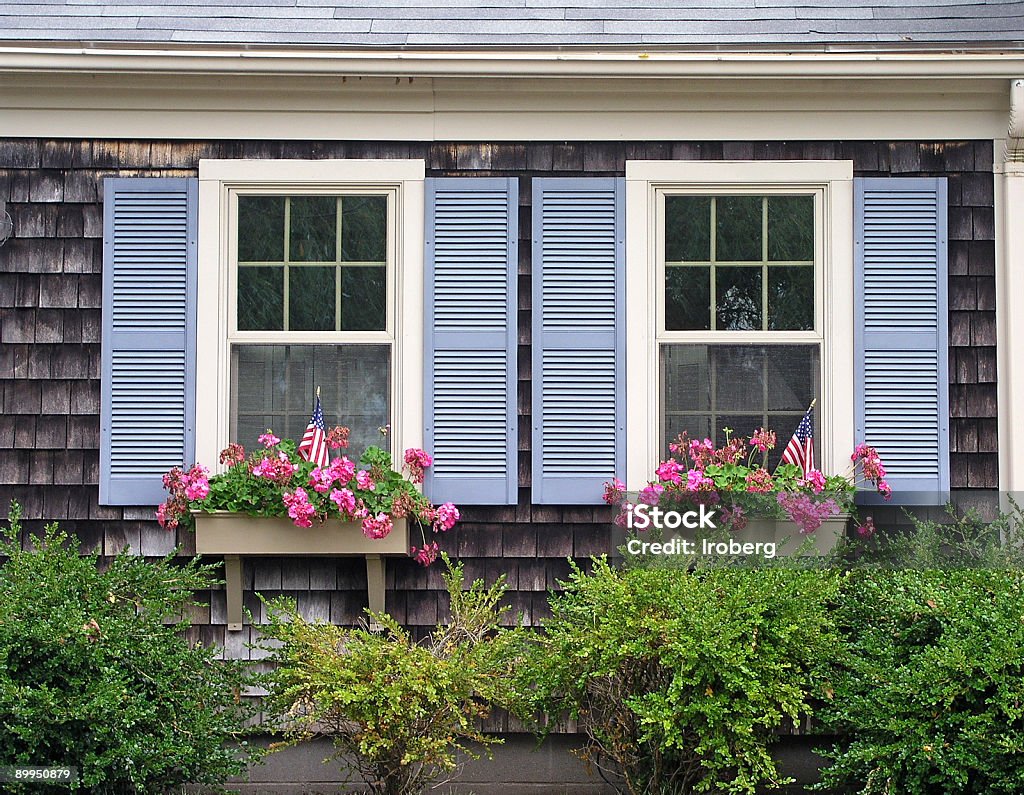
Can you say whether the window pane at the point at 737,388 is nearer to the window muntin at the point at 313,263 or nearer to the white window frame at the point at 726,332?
the white window frame at the point at 726,332

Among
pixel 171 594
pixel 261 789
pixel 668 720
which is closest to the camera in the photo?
pixel 668 720

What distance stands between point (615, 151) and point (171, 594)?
109 inches

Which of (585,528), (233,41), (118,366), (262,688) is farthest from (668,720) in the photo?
(233,41)

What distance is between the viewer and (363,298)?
5871 millimetres

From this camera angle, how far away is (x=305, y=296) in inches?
231

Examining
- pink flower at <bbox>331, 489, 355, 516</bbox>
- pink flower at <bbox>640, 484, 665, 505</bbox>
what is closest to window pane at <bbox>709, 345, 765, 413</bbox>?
pink flower at <bbox>640, 484, 665, 505</bbox>

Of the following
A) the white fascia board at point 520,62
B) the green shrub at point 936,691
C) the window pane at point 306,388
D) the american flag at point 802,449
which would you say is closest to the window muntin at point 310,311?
the window pane at point 306,388

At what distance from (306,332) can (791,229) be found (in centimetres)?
227

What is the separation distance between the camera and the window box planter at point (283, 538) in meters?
5.54

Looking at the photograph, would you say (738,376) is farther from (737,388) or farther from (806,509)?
(806,509)

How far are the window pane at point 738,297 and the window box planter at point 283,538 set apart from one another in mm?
1742

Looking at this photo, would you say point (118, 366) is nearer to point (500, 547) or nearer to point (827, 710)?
point (500, 547)

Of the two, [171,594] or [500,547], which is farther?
[500,547]

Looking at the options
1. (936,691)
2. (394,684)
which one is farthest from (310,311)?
(936,691)
